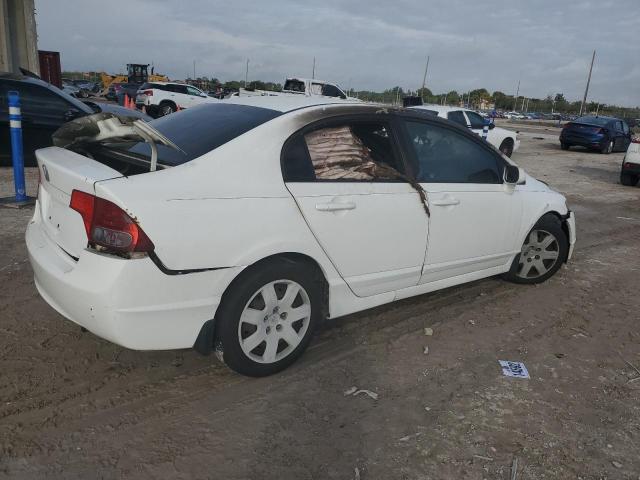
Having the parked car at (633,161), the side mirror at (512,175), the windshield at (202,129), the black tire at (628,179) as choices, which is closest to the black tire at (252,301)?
the windshield at (202,129)

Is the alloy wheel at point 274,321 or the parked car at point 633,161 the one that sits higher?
the parked car at point 633,161

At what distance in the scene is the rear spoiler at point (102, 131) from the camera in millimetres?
2851

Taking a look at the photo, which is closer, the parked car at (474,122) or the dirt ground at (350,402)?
the dirt ground at (350,402)

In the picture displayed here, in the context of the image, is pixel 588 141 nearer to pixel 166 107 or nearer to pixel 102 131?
pixel 166 107

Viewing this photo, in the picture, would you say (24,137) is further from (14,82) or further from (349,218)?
(349,218)

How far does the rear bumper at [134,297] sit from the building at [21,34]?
662 inches

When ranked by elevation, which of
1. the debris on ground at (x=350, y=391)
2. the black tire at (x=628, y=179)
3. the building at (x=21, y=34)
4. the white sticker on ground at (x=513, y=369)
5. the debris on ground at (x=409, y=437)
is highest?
the building at (x=21, y=34)

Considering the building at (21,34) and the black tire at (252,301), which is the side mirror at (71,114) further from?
the building at (21,34)

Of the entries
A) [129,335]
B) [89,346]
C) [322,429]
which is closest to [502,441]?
[322,429]

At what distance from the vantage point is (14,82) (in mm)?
8297

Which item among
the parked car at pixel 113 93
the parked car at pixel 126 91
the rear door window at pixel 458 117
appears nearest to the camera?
the rear door window at pixel 458 117

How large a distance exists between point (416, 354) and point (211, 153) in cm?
190

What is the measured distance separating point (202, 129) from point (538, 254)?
3.35 metres

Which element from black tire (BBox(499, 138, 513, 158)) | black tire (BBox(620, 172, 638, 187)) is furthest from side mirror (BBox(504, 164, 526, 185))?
black tire (BBox(499, 138, 513, 158))
